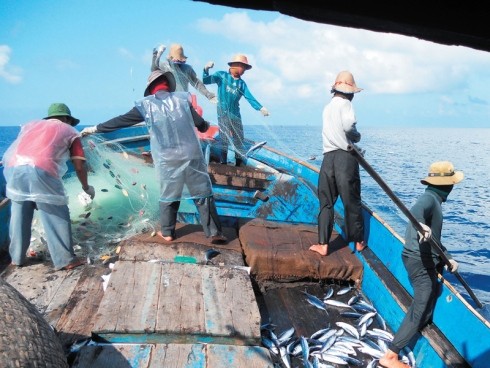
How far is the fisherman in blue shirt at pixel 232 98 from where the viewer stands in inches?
311

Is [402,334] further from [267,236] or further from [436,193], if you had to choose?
[267,236]

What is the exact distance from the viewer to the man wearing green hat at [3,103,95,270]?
15.0 ft

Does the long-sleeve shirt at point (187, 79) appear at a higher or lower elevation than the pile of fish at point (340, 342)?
higher

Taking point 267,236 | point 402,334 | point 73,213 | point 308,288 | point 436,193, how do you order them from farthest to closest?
point 73,213 < point 267,236 < point 308,288 < point 436,193 < point 402,334

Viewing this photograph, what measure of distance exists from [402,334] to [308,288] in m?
1.46

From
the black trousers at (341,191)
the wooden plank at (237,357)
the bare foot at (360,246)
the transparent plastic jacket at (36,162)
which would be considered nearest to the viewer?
the wooden plank at (237,357)

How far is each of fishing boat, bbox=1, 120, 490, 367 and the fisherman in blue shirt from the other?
2.50 ft

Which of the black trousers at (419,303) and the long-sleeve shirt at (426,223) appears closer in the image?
the black trousers at (419,303)

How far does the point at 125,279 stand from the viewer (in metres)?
3.97

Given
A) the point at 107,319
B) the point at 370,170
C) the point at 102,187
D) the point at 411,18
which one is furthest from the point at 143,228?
the point at 411,18

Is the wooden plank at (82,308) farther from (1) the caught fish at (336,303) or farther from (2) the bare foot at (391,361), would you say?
(2) the bare foot at (391,361)

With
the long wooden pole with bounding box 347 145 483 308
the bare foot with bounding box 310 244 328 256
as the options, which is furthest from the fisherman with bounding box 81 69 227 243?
the long wooden pole with bounding box 347 145 483 308

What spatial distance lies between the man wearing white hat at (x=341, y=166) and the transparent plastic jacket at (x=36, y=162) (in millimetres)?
3481

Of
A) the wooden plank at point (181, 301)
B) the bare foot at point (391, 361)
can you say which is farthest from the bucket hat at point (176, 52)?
the bare foot at point (391, 361)
